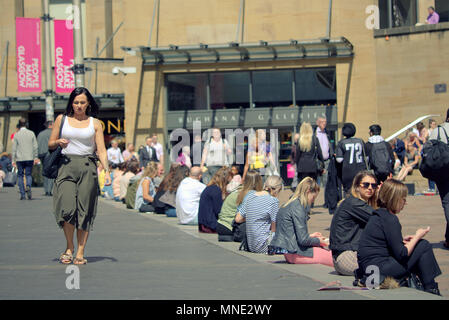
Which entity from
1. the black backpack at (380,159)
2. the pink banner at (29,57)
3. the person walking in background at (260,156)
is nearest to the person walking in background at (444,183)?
the black backpack at (380,159)

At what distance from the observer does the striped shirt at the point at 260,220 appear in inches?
388

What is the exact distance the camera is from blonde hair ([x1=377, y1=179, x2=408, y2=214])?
727 cm

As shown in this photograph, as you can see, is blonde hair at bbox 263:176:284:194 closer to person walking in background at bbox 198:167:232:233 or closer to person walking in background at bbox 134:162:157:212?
person walking in background at bbox 198:167:232:233

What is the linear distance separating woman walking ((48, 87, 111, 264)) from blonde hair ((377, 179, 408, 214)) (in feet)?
9.55

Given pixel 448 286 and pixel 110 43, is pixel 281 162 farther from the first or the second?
pixel 448 286

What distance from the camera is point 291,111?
85.8 ft

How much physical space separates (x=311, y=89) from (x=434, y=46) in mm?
4124

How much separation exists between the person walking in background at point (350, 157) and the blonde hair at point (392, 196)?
6.09 m

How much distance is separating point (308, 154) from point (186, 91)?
12.3 metres

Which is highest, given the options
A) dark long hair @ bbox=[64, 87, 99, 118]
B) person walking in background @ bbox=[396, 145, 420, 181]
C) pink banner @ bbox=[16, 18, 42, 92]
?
pink banner @ bbox=[16, 18, 42, 92]

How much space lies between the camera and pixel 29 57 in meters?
30.0

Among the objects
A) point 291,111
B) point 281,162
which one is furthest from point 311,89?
point 281,162

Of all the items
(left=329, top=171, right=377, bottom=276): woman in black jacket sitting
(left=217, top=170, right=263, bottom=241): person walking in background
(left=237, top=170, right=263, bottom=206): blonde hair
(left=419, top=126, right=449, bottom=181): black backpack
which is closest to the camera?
(left=329, top=171, right=377, bottom=276): woman in black jacket sitting

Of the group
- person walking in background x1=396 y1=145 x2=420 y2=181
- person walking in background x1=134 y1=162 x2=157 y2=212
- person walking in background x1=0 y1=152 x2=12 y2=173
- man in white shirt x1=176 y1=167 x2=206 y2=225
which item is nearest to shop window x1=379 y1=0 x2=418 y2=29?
person walking in background x1=396 y1=145 x2=420 y2=181
